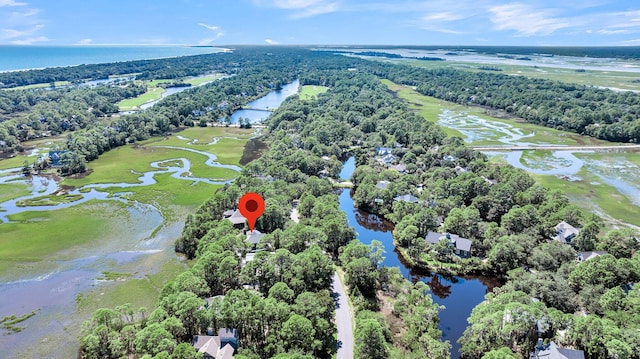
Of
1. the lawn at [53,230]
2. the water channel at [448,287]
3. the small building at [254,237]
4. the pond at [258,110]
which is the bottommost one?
the water channel at [448,287]

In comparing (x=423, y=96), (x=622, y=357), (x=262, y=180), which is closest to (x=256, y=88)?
(x=423, y=96)

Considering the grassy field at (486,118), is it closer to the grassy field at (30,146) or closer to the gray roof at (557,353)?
the gray roof at (557,353)

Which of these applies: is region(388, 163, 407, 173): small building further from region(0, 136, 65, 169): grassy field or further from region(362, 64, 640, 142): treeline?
region(0, 136, 65, 169): grassy field

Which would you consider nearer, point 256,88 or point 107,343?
point 107,343

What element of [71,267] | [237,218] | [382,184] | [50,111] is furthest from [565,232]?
[50,111]

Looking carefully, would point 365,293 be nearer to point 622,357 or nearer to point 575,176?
point 622,357

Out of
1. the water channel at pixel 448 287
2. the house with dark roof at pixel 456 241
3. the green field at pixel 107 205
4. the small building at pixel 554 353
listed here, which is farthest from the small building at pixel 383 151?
the small building at pixel 554 353

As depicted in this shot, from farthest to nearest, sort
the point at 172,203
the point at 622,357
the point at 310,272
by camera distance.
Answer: the point at 172,203 < the point at 310,272 < the point at 622,357
